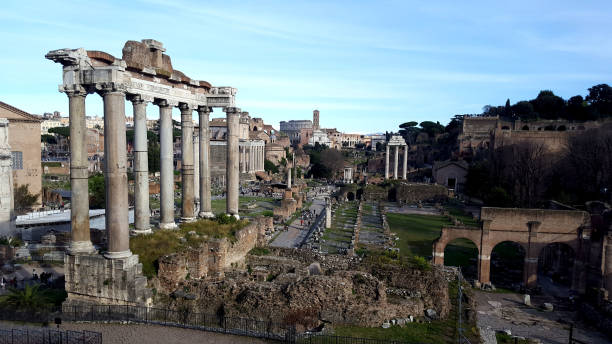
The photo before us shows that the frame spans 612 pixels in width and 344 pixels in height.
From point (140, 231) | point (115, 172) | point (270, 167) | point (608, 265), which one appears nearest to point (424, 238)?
point (608, 265)

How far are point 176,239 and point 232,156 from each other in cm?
528

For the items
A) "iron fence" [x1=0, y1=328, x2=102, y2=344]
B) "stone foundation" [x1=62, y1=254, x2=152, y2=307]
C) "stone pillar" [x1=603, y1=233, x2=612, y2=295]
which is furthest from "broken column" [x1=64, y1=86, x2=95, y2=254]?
"stone pillar" [x1=603, y1=233, x2=612, y2=295]

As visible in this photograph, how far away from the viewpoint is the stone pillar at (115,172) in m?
12.3

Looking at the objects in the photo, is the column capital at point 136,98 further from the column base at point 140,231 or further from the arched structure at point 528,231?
the arched structure at point 528,231

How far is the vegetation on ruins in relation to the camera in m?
13.6

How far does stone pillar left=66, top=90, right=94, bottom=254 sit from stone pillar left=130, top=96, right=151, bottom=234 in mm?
1855

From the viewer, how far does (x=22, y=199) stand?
38469 mm

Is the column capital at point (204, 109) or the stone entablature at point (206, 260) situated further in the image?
the column capital at point (204, 109)

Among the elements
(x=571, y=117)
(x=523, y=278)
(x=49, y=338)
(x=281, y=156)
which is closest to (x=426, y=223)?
(x=523, y=278)

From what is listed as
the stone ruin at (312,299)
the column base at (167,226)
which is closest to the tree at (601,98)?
the stone ruin at (312,299)

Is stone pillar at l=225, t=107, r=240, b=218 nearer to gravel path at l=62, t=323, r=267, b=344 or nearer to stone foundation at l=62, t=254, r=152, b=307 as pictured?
stone foundation at l=62, t=254, r=152, b=307

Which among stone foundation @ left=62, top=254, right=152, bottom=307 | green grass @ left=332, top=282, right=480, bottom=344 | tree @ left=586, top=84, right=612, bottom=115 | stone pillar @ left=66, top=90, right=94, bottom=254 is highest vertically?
tree @ left=586, top=84, right=612, bottom=115

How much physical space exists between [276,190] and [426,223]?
29.0 m

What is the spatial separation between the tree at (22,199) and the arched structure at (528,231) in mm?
36984
